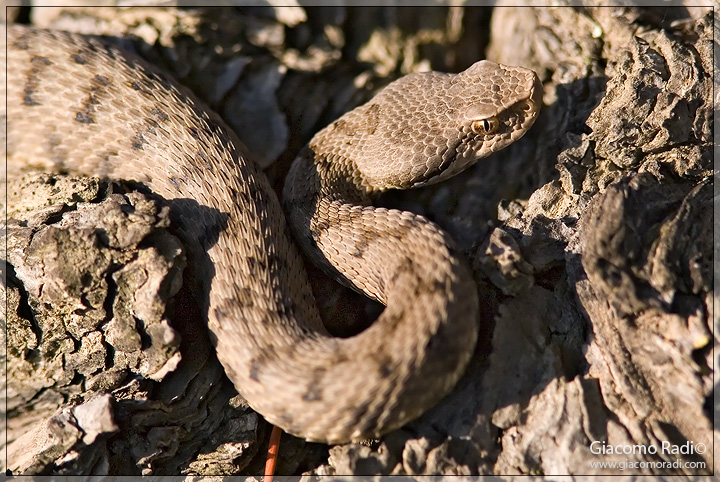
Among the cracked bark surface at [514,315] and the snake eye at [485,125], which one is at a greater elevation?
the snake eye at [485,125]

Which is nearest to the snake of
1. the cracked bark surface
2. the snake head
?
the snake head

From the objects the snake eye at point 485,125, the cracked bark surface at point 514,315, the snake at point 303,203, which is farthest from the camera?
the snake eye at point 485,125

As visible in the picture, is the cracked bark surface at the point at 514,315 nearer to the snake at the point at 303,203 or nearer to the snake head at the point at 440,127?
the snake at the point at 303,203

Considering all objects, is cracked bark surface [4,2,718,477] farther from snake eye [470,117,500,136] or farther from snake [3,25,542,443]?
snake eye [470,117,500,136]

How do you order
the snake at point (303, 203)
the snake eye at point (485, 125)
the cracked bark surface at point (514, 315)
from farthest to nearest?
the snake eye at point (485, 125), the snake at point (303, 203), the cracked bark surface at point (514, 315)

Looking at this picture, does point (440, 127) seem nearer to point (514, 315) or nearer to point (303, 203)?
point (303, 203)

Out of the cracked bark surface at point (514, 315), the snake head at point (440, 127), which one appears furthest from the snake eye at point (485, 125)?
the cracked bark surface at point (514, 315)

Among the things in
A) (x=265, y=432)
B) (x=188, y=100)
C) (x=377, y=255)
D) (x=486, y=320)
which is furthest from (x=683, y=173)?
(x=188, y=100)

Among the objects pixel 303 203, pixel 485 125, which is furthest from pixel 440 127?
pixel 303 203
